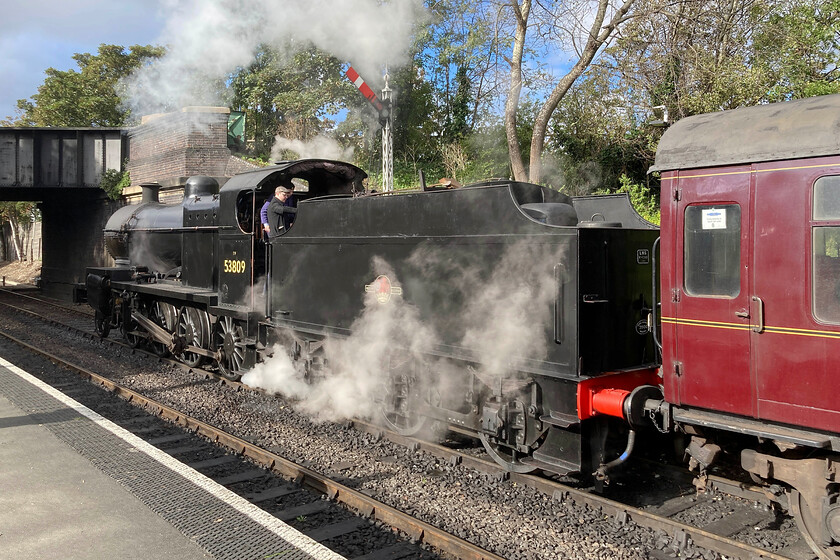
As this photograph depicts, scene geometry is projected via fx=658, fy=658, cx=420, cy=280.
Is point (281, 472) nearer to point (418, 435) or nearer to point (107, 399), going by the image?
point (418, 435)

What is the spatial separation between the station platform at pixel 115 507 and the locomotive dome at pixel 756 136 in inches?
123

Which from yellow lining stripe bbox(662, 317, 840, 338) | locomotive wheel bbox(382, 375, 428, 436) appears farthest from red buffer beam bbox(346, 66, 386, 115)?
yellow lining stripe bbox(662, 317, 840, 338)

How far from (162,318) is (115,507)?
6.73 m

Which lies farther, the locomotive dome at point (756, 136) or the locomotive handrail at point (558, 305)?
the locomotive handrail at point (558, 305)

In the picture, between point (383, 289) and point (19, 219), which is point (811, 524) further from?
point (19, 219)

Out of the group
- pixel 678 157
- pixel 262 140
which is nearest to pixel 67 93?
pixel 262 140

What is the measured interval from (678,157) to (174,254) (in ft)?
29.7

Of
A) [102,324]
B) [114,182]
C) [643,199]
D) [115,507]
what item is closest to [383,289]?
[115,507]

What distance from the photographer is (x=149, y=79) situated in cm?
2136

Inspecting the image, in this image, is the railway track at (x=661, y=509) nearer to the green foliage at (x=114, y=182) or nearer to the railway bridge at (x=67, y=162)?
the green foliage at (x=114, y=182)

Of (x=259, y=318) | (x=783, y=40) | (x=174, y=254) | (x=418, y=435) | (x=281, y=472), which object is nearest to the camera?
(x=281, y=472)

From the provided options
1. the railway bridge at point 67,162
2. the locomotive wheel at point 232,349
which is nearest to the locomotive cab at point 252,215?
the locomotive wheel at point 232,349

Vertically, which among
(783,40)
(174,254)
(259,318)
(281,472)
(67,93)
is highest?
(67,93)

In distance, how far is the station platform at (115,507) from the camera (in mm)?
3752
